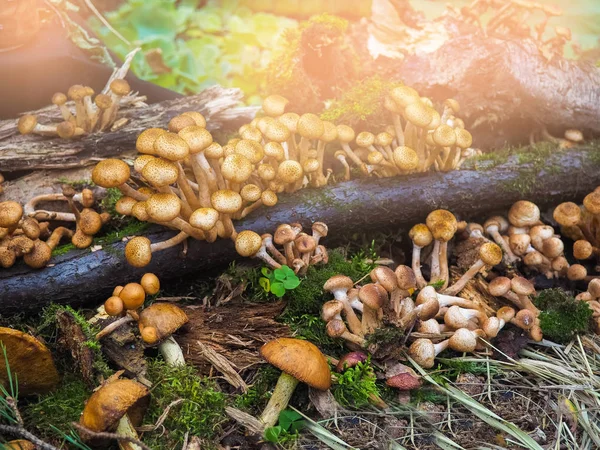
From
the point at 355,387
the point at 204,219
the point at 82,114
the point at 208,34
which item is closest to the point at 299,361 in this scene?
the point at 355,387

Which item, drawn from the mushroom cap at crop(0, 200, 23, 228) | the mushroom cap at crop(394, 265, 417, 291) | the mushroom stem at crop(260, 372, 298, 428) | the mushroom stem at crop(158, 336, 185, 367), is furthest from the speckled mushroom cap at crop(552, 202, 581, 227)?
the mushroom cap at crop(0, 200, 23, 228)

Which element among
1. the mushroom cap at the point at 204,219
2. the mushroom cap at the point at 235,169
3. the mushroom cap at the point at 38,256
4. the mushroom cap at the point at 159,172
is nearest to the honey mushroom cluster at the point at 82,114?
the mushroom cap at the point at 38,256

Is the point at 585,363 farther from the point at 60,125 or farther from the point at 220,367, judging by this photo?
the point at 60,125

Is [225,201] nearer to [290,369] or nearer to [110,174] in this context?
[110,174]

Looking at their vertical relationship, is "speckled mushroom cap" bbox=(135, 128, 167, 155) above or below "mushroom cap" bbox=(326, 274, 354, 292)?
above

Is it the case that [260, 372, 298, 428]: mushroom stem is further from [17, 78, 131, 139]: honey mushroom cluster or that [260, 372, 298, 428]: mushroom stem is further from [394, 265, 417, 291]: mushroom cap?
[17, 78, 131, 139]: honey mushroom cluster

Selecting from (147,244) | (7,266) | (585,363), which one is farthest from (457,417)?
(7,266)

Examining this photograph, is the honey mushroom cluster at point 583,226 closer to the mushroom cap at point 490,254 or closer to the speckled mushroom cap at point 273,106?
the mushroom cap at point 490,254
